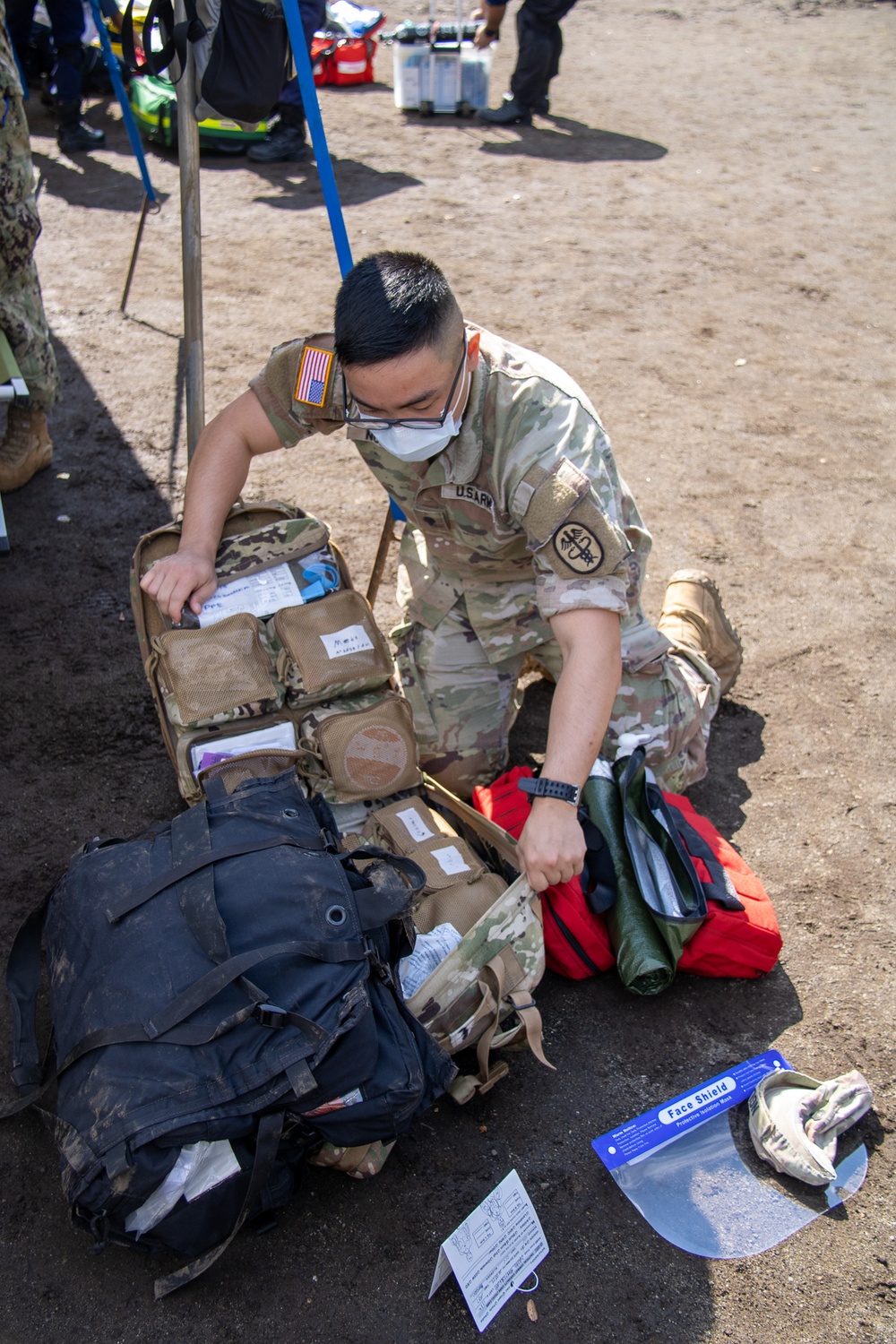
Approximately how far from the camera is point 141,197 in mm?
7027

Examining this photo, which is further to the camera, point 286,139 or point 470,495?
point 286,139

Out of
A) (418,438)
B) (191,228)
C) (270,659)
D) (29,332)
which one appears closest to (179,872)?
(270,659)

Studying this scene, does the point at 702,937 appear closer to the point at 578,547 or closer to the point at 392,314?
the point at 578,547

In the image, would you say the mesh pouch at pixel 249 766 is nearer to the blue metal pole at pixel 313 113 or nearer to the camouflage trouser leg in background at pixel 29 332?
the blue metal pole at pixel 313 113

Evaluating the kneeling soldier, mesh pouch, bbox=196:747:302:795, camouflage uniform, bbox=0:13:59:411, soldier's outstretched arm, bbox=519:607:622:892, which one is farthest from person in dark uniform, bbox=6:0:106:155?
soldier's outstretched arm, bbox=519:607:622:892

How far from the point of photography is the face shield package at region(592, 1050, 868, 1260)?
2.12 meters

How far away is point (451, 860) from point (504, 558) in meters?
0.92

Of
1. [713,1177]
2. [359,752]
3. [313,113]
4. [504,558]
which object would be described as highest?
[313,113]

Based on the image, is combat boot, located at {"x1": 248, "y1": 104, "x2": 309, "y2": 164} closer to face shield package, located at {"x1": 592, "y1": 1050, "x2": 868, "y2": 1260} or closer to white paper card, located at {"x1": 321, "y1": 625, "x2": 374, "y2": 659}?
white paper card, located at {"x1": 321, "y1": 625, "x2": 374, "y2": 659}

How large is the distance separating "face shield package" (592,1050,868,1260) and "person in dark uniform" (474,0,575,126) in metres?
8.92

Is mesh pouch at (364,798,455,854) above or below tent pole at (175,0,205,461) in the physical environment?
below

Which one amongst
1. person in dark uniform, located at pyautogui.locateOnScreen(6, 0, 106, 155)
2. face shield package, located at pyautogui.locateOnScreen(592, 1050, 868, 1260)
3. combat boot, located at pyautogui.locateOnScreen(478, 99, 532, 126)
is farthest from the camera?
combat boot, located at pyautogui.locateOnScreen(478, 99, 532, 126)

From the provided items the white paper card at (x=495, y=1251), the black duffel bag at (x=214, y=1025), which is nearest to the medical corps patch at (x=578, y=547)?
the black duffel bag at (x=214, y=1025)

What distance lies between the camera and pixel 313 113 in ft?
10.3
